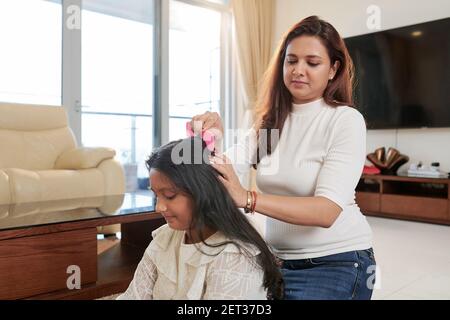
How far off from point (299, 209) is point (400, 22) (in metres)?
3.48

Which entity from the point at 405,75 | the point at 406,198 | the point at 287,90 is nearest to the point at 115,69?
the point at 405,75

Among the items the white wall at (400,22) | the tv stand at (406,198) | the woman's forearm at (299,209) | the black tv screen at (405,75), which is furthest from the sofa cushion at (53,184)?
the white wall at (400,22)

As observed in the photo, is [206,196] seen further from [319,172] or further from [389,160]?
[389,160]

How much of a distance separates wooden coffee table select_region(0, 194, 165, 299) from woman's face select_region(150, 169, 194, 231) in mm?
623

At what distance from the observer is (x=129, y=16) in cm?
402

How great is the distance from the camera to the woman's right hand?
0.89 metres

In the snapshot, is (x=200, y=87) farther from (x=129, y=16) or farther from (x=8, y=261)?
(x=8, y=261)

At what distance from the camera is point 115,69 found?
3.96 meters

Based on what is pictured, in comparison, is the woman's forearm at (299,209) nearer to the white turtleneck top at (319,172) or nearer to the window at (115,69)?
the white turtleneck top at (319,172)

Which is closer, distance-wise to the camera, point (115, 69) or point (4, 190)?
point (4, 190)

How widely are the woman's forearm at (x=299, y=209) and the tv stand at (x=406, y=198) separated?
2730 millimetres

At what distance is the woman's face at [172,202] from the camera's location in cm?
77
